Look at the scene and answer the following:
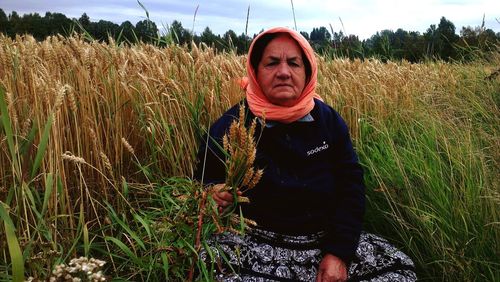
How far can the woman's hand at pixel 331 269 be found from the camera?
2.02m

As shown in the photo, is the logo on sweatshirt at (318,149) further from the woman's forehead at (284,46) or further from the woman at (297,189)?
the woman's forehead at (284,46)

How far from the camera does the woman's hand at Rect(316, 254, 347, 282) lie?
2023 mm

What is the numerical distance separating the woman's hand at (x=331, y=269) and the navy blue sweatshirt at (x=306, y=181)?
0.04 metres

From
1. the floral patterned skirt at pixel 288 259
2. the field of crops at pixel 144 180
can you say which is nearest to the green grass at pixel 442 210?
the field of crops at pixel 144 180

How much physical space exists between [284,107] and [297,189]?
350mm

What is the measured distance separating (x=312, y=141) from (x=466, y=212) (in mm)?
734

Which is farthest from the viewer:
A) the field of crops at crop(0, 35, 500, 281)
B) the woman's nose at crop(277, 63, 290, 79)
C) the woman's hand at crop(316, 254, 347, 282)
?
the woman's nose at crop(277, 63, 290, 79)

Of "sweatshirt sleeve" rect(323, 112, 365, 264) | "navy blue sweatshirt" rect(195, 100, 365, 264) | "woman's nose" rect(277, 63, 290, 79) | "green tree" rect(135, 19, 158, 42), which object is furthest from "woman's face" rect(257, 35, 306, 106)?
"green tree" rect(135, 19, 158, 42)

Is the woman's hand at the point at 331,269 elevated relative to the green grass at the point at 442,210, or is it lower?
lower

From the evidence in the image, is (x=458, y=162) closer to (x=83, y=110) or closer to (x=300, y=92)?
(x=300, y=92)

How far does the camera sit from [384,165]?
2.75m

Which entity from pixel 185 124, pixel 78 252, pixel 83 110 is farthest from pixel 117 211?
pixel 185 124

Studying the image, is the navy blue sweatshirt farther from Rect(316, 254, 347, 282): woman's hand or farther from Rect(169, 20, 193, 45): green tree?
Rect(169, 20, 193, 45): green tree

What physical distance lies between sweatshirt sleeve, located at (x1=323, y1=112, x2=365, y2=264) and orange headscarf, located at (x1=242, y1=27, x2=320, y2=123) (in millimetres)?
188
